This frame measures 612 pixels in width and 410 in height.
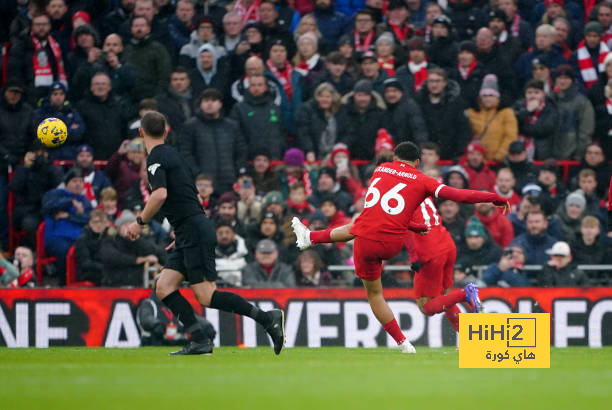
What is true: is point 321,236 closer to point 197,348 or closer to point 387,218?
point 387,218

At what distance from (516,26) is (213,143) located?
221 inches

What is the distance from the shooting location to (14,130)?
18516 mm

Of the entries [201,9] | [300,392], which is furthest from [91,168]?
[300,392]

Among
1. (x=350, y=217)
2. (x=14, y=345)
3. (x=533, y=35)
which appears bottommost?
(x=14, y=345)

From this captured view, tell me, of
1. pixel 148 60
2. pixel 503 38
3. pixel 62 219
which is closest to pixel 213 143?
pixel 148 60

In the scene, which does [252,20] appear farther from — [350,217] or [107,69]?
[350,217]

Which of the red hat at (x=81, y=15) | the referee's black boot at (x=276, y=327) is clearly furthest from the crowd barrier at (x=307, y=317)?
the red hat at (x=81, y=15)

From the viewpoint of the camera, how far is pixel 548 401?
7.55 meters

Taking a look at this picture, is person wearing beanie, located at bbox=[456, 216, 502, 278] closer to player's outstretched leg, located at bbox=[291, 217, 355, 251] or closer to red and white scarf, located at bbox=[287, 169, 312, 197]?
red and white scarf, located at bbox=[287, 169, 312, 197]

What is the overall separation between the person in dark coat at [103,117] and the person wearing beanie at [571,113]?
6514mm

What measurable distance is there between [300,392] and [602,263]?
406 inches

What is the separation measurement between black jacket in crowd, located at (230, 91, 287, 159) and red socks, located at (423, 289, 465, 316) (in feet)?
20.7

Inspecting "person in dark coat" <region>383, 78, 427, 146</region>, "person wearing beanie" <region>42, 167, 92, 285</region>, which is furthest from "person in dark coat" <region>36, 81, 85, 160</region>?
"person in dark coat" <region>383, 78, 427, 146</region>

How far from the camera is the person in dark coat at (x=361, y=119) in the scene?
732 inches
